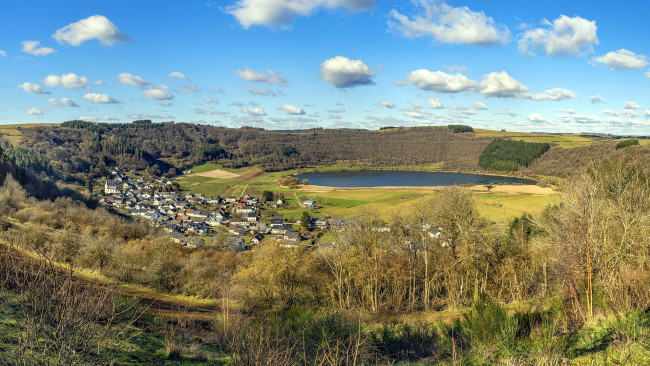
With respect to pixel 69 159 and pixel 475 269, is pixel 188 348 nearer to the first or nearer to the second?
pixel 475 269

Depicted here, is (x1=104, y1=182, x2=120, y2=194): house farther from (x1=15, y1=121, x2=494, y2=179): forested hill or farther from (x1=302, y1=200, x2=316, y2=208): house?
(x1=302, y1=200, x2=316, y2=208): house

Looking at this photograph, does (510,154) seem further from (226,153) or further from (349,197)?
(226,153)

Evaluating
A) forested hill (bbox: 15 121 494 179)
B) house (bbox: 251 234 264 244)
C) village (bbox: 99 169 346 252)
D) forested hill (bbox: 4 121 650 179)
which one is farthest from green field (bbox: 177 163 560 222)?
forested hill (bbox: 15 121 494 179)

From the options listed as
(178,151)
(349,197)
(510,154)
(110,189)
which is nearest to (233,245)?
(349,197)

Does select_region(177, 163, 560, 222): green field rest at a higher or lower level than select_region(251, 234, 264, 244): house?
higher

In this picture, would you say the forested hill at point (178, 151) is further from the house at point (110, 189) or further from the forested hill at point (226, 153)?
the house at point (110, 189)

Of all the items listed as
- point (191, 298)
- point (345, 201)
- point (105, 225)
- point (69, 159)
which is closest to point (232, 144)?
point (69, 159)
